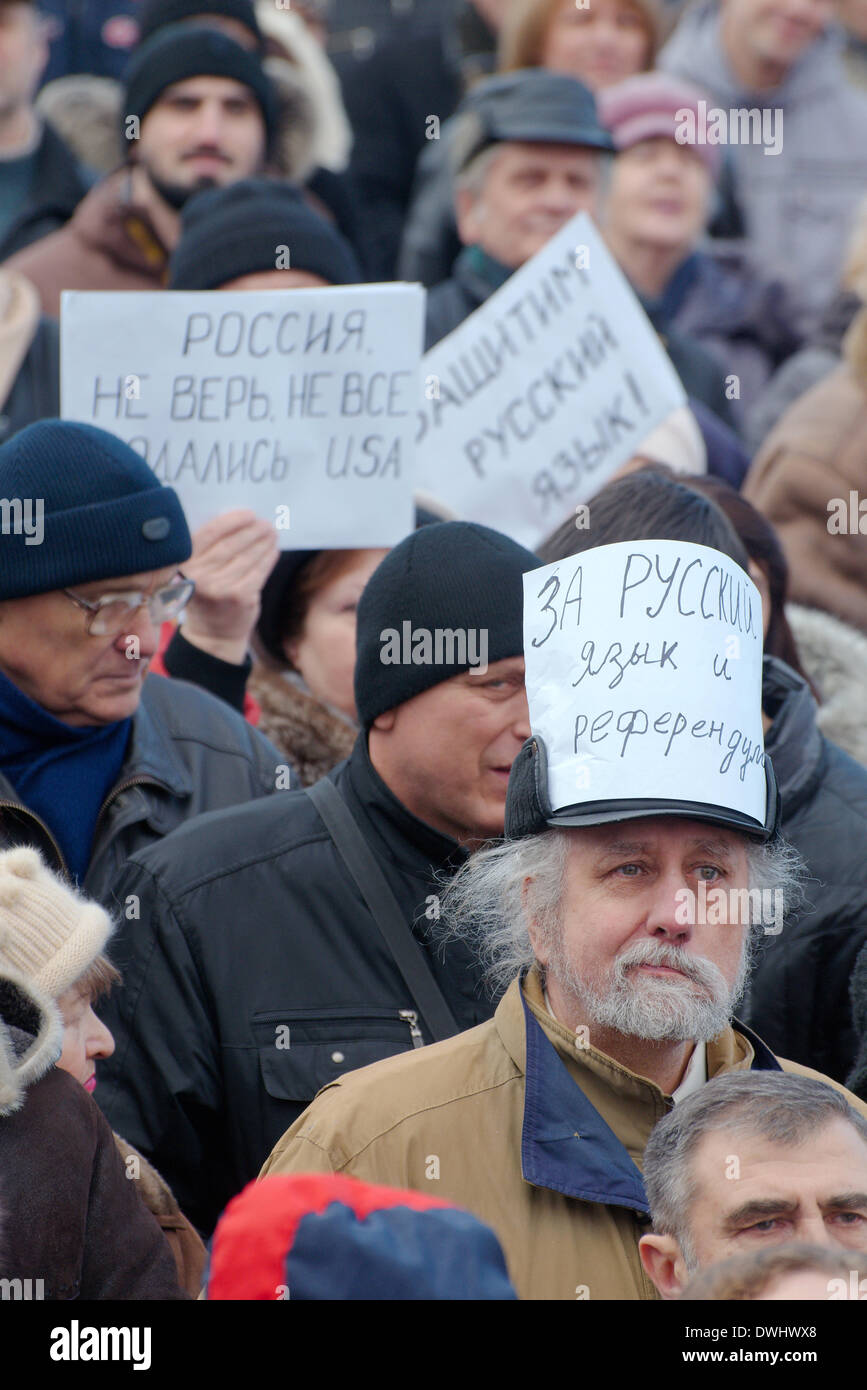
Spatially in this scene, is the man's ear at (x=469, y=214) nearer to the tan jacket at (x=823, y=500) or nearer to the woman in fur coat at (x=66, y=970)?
the tan jacket at (x=823, y=500)

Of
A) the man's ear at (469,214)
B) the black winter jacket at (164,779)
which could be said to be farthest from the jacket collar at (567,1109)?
the man's ear at (469,214)

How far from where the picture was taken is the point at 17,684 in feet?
13.1

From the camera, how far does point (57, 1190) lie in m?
2.82

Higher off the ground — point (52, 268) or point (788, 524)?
point (52, 268)

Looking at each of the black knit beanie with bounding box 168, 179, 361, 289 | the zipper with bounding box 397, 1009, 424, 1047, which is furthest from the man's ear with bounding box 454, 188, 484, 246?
the zipper with bounding box 397, 1009, 424, 1047

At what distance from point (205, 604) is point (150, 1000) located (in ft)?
4.26

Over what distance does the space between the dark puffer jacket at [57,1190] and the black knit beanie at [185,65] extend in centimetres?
413

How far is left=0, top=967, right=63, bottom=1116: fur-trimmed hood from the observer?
9.18 ft

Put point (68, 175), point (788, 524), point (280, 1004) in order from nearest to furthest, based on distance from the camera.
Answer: point (280, 1004) < point (788, 524) < point (68, 175)

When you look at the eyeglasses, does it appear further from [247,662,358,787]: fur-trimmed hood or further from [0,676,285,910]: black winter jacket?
[247,662,358,787]: fur-trimmed hood

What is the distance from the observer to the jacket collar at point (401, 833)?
3.80 m

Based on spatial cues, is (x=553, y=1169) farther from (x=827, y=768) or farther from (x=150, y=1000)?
(x=827, y=768)
